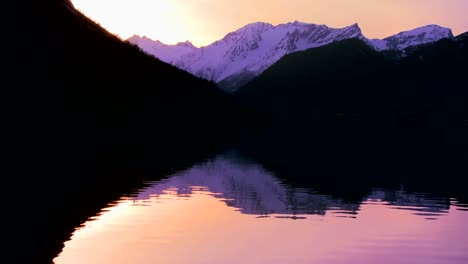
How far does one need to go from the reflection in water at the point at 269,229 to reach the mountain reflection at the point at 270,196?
0.11 meters

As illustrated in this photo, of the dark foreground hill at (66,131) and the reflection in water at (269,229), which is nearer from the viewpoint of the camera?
the reflection in water at (269,229)

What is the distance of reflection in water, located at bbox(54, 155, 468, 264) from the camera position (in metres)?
32.6

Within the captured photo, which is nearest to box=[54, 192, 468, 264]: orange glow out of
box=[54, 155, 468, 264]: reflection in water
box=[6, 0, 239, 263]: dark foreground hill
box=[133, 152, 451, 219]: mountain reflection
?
box=[54, 155, 468, 264]: reflection in water

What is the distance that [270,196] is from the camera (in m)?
59.0

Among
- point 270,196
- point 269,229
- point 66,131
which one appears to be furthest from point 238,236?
point 66,131

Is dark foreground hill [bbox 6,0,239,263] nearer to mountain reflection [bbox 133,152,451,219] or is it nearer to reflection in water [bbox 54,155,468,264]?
reflection in water [bbox 54,155,468,264]

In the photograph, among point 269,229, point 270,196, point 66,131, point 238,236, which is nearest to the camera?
point 238,236

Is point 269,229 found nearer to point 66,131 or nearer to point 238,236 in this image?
point 238,236

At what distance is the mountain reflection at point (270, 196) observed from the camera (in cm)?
4925

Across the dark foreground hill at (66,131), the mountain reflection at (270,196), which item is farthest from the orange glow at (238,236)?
the dark foreground hill at (66,131)

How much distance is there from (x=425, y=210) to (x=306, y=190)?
1405cm

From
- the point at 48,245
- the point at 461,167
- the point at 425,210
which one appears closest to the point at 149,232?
the point at 48,245

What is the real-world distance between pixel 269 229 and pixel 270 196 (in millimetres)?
18532

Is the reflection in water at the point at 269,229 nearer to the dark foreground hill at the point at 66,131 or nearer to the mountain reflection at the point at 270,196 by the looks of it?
the mountain reflection at the point at 270,196
